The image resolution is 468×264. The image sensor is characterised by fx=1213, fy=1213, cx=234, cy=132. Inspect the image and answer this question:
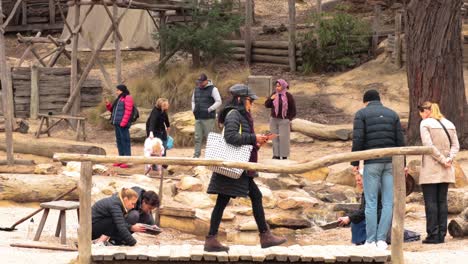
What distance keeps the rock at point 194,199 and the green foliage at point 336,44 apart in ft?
39.8

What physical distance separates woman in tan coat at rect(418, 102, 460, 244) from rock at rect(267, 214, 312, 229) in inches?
129

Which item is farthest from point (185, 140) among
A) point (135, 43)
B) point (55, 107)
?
point (135, 43)

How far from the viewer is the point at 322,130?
22266 millimetres

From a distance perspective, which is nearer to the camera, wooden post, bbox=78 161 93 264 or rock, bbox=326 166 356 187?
wooden post, bbox=78 161 93 264

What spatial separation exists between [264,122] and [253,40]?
5.87 metres

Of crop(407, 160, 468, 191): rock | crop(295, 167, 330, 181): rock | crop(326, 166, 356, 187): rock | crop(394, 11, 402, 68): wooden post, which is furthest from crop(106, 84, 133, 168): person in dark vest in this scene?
crop(394, 11, 402, 68): wooden post

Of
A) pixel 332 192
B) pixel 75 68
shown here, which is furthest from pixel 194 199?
pixel 75 68

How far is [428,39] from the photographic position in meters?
20.2

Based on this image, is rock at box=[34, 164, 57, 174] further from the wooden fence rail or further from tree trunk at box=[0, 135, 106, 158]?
the wooden fence rail

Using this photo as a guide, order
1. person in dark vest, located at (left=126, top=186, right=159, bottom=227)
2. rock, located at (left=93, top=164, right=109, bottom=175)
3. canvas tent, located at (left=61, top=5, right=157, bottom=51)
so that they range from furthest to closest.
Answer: canvas tent, located at (left=61, top=5, right=157, bottom=51)
rock, located at (left=93, top=164, right=109, bottom=175)
person in dark vest, located at (left=126, top=186, right=159, bottom=227)

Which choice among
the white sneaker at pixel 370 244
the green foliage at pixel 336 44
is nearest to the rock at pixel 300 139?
the green foliage at pixel 336 44

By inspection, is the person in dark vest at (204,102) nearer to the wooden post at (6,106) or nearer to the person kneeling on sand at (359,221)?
the wooden post at (6,106)

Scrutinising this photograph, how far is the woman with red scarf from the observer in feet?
61.7

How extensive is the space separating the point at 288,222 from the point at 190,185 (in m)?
1.75
